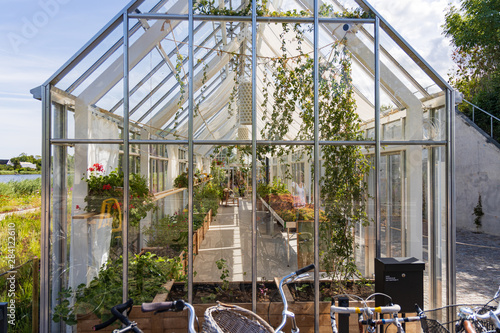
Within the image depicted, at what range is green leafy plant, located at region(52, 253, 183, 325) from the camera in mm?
4125

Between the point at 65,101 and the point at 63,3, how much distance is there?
48.3 inches

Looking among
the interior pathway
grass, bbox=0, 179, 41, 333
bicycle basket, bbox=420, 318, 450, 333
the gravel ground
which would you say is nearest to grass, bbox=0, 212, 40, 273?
grass, bbox=0, 179, 41, 333

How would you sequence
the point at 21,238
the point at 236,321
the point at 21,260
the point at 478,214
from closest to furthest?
1. the point at 236,321
2. the point at 21,260
3. the point at 21,238
4. the point at 478,214

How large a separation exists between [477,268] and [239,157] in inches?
263

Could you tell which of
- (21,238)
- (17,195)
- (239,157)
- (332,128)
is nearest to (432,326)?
(332,128)

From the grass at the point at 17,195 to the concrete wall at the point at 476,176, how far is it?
46.0 feet

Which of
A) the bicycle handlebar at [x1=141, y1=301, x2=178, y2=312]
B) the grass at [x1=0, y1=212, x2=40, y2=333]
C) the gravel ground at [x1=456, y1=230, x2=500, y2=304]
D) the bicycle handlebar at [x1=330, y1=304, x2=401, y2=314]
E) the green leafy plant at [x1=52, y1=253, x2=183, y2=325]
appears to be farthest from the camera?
the gravel ground at [x1=456, y1=230, x2=500, y2=304]

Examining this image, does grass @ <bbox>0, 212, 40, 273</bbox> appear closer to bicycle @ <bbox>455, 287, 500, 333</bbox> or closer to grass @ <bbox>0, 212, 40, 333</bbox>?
grass @ <bbox>0, 212, 40, 333</bbox>

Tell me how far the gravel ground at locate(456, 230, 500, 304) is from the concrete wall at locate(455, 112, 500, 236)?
997 mm

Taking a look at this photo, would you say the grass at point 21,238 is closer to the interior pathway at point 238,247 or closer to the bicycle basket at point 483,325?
the interior pathway at point 238,247

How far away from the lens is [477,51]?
56.1 feet

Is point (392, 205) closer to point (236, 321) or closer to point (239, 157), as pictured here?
point (239, 157)

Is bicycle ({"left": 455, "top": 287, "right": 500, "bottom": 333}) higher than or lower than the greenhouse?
lower

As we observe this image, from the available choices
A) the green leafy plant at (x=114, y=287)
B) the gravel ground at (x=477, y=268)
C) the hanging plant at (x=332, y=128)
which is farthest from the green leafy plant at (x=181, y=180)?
the gravel ground at (x=477, y=268)
